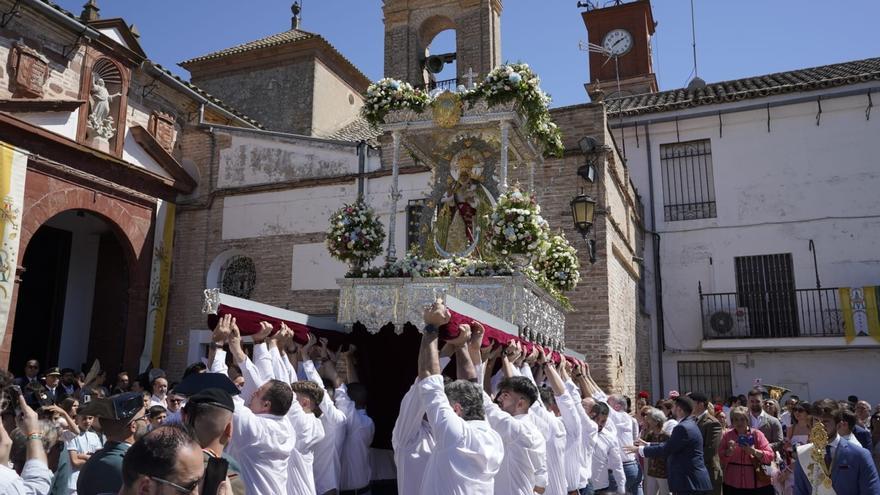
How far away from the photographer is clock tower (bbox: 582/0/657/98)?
2430 cm

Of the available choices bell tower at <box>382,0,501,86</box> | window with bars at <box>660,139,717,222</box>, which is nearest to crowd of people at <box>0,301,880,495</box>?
window with bars at <box>660,139,717,222</box>

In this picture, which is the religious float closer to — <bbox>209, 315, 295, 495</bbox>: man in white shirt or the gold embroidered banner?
<bbox>209, 315, 295, 495</bbox>: man in white shirt

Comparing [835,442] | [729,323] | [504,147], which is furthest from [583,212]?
[729,323]

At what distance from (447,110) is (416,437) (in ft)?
13.6

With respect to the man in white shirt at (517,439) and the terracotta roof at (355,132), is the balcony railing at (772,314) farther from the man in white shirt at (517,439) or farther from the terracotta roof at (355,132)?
the man in white shirt at (517,439)

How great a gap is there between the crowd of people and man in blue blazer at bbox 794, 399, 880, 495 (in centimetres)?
1

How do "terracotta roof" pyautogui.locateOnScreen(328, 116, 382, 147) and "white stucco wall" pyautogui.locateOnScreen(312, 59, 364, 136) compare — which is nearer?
"terracotta roof" pyautogui.locateOnScreen(328, 116, 382, 147)

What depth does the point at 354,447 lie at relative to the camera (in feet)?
20.0

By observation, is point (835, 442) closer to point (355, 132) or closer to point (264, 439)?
point (264, 439)

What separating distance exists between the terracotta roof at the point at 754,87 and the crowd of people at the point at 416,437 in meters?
10.3

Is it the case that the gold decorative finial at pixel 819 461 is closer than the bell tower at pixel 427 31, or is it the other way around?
the gold decorative finial at pixel 819 461

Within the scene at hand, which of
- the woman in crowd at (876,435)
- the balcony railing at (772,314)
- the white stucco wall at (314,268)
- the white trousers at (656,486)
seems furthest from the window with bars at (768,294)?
the white stucco wall at (314,268)

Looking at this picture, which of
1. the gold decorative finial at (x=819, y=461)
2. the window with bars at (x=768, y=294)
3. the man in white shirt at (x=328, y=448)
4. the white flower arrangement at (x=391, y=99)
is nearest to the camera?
the gold decorative finial at (x=819, y=461)

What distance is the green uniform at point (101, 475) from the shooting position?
116 inches
